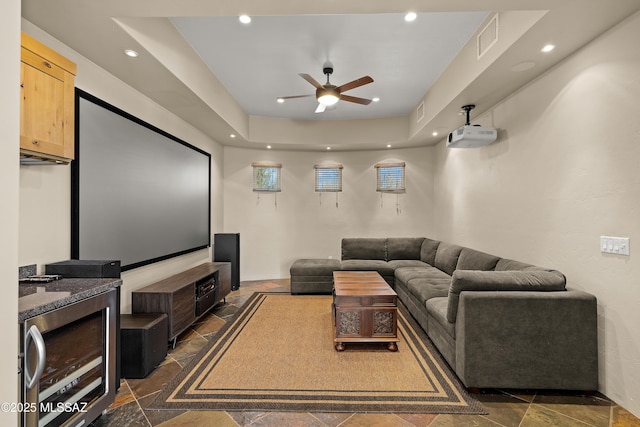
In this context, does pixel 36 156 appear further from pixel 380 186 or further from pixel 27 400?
pixel 380 186

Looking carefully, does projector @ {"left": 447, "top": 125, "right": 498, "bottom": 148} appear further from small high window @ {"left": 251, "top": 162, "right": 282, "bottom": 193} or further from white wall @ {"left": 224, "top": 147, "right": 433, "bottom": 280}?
small high window @ {"left": 251, "top": 162, "right": 282, "bottom": 193}

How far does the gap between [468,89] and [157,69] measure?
10.7 ft

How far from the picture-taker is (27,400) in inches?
53.2

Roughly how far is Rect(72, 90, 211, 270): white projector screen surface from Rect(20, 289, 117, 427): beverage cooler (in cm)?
98

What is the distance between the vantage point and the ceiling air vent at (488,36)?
261 cm

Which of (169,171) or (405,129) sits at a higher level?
(405,129)

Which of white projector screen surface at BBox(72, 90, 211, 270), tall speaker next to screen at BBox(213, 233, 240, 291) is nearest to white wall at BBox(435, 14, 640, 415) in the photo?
tall speaker next to screen at BBox(213, 233, 240, 291)

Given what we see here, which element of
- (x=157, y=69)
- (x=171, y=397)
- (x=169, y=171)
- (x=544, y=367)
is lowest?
(x=171, y=397)

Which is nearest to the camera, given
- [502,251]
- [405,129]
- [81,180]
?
[81,180]

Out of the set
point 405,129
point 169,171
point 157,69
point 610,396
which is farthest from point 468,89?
point 169,171

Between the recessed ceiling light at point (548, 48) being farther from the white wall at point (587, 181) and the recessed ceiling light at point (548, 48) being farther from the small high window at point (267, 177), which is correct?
the small high window at point (267, 177)

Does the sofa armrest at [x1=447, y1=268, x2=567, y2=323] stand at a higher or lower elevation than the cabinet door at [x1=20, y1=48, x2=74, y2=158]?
lower

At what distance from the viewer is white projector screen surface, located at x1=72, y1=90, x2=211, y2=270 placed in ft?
8.31

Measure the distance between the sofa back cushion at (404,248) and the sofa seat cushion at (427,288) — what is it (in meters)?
1.60
